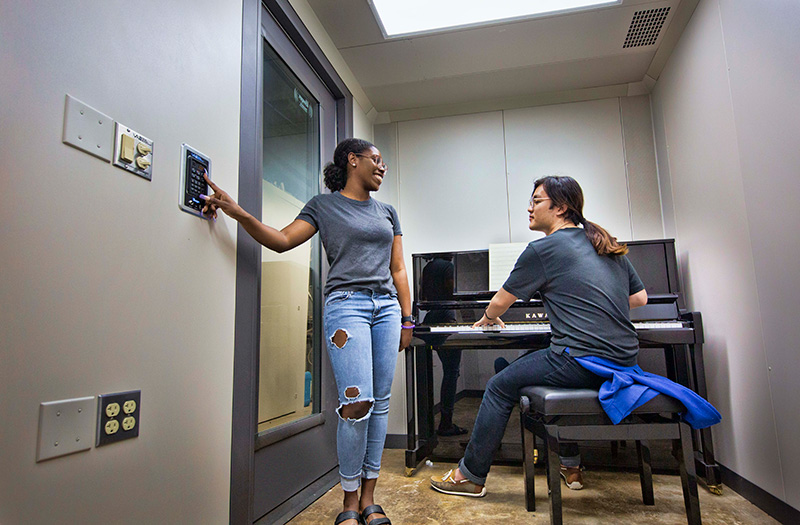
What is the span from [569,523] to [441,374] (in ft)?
3.22

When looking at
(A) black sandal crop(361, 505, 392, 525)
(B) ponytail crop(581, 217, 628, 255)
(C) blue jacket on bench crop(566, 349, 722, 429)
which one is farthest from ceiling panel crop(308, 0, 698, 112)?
(A) black sandal crop(361, 505, 392, 525)

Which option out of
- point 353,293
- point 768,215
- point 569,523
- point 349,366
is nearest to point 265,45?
point 353,293

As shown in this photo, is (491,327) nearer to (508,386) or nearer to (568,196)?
(508,386)

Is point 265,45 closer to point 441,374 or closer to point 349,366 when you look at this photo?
point 349,366

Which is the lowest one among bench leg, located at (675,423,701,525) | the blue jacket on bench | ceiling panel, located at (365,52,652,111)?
bench leg, located at (675,423,701,525)

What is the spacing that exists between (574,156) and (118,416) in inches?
112

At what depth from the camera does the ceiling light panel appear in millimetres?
2258

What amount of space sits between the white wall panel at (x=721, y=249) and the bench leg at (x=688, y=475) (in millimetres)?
486

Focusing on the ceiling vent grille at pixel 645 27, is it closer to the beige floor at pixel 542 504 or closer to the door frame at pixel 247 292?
the door frame at pixel 247 292

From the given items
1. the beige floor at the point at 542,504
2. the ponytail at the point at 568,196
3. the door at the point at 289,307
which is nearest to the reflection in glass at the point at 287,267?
the door at the point at 289,307

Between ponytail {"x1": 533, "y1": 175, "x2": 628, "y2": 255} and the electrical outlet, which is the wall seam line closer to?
ponytail {"x1": 533, "y1": 175, "x2": 628, "y2": 255}

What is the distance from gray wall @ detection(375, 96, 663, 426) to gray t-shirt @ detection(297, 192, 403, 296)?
1388 mm

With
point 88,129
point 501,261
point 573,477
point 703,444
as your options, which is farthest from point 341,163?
point 703,444

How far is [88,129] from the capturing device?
1.00 metres
